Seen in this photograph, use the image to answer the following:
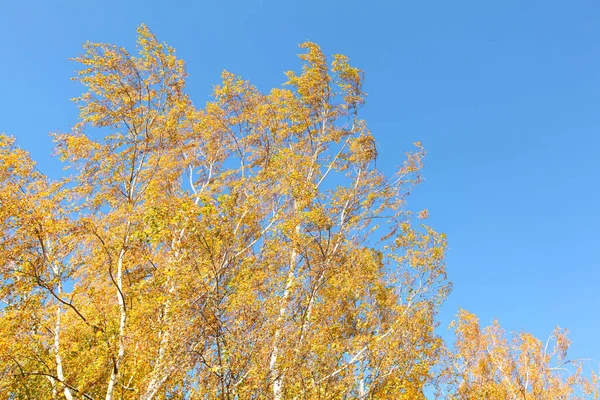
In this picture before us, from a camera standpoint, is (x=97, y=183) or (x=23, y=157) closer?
(x=23, y=157)

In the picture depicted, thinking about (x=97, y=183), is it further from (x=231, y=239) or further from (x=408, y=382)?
(x=408, y=382)

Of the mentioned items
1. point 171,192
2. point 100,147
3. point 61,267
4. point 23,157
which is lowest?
point 61,267

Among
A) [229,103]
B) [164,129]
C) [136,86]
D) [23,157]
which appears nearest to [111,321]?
[23,157]

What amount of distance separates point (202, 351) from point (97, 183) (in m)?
4.99

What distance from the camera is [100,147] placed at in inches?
358

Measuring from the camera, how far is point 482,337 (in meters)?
18.8

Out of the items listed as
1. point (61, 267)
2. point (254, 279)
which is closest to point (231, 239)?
point (254, 279)

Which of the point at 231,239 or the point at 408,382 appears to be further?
the point at 408,382

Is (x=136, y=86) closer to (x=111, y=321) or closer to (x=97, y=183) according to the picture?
(x=97, y=183)

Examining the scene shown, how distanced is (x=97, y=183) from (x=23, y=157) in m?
1.61

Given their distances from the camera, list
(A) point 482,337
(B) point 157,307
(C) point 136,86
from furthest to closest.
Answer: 1. (A) point 482,337
2. (C) point 136,86
3. (B) point 157,307

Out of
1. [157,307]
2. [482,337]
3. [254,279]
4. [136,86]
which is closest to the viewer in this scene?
[157,307]

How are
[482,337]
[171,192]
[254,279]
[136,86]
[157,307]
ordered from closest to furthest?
[157,307]
[254,279]
[136,86]
[171,192]
[482,337]

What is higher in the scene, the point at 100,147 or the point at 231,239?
the point at 100,147
